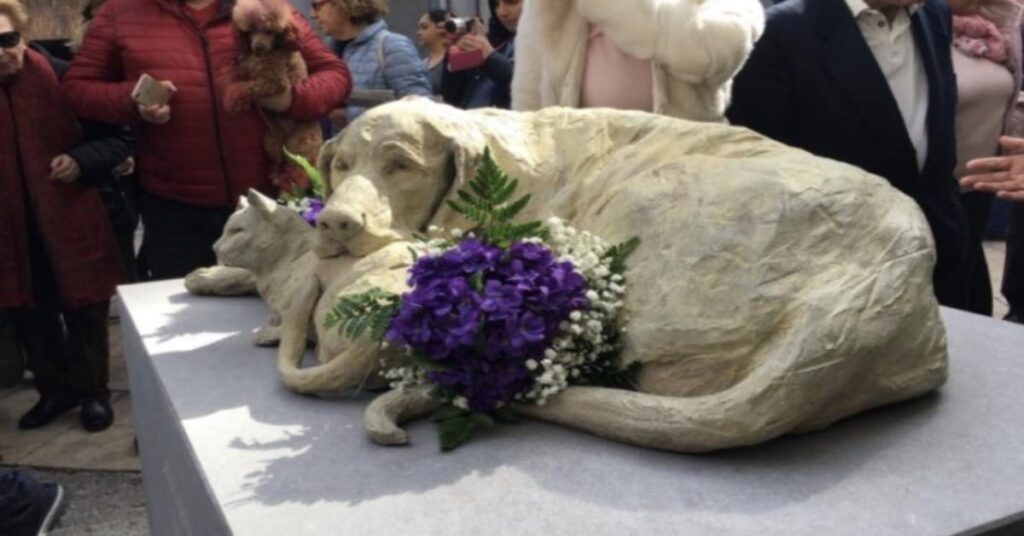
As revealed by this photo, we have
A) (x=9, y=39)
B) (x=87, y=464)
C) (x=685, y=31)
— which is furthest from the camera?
(x=87, y=464)

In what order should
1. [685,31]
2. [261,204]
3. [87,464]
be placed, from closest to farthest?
1. [685,31]
2. [261,204]
3. [87,464]

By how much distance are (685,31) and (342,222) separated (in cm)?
85

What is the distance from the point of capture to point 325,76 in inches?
131

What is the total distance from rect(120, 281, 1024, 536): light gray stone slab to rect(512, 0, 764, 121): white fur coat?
0.80m

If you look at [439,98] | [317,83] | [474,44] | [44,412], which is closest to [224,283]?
[317,83]

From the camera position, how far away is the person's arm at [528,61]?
2.45 meters

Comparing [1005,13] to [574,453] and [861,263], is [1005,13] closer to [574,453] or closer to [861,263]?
[861,263]

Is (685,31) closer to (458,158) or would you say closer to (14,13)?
(458,158)

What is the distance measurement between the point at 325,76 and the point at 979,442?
Answer: 2306 millimetres

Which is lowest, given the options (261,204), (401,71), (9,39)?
(401,71)

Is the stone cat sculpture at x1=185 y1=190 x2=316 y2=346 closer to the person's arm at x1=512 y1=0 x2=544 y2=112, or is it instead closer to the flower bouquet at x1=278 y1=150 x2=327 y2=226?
the flower bouquet at x1=278 y1=150 x2=327 y2=226

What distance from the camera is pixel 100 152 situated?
137 inches

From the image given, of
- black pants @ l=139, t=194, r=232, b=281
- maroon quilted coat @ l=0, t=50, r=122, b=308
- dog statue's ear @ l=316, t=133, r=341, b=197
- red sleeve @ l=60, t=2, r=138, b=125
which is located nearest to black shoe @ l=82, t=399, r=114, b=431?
maroon quilted coat @ l=0, t=50, r=122, b=308

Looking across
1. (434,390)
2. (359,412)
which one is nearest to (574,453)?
(434,390)
